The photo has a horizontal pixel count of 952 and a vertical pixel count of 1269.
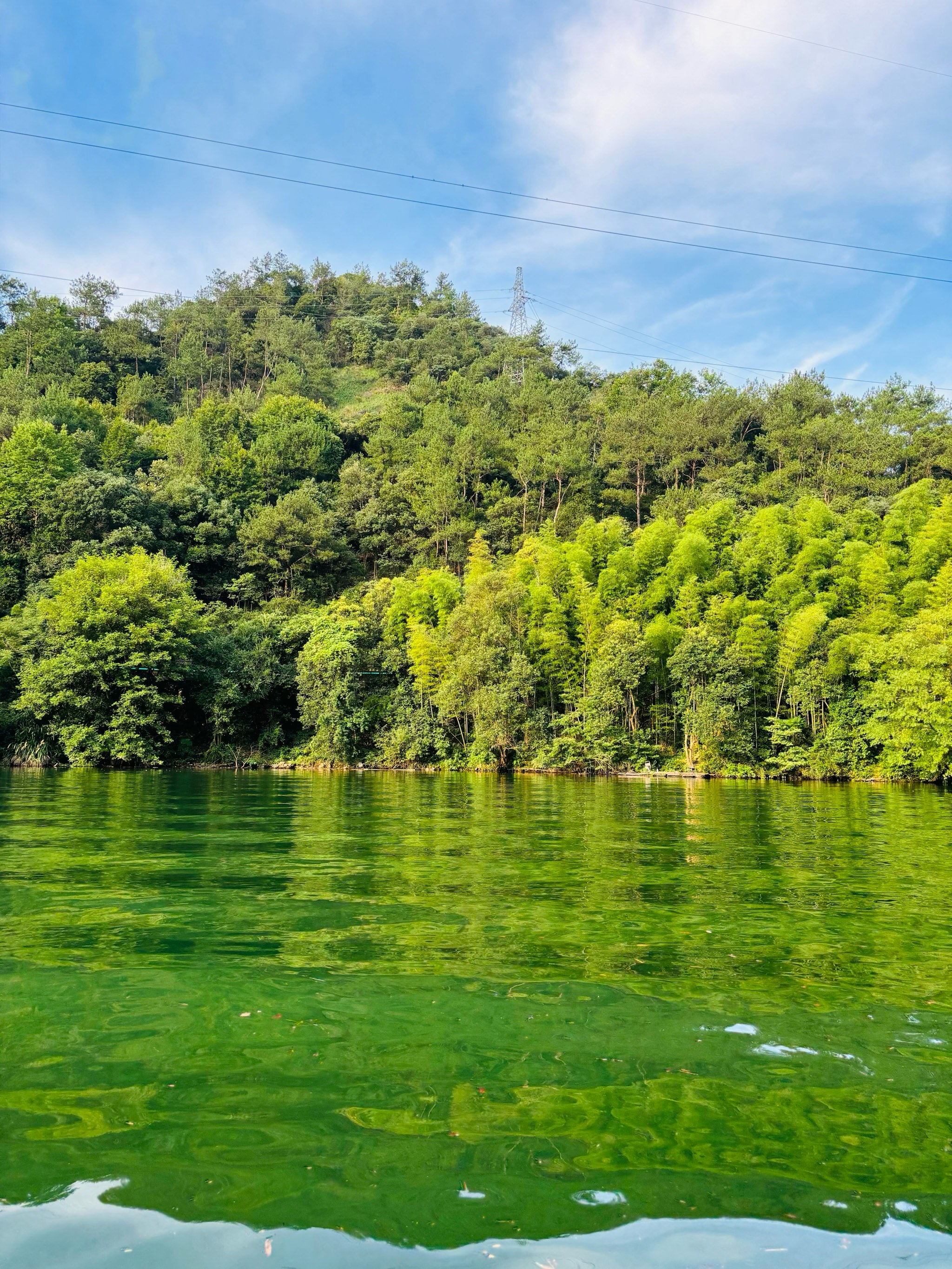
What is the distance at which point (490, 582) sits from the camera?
103 feet

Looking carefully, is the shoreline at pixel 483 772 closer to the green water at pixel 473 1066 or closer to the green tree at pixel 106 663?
the green tree at pixel 106 663

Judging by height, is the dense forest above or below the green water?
above

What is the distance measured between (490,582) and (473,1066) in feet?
93.3

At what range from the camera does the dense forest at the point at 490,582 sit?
28.6 metres

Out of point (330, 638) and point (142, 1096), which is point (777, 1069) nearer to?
point (142, 1096)

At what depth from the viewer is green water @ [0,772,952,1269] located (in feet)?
6.90

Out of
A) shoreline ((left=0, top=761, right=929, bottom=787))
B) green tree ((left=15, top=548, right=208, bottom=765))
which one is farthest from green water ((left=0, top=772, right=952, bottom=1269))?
green tree ((left=15, top=548, right=208, bottom=765))

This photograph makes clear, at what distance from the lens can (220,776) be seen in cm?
2631

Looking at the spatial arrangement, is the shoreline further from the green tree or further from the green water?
the green water

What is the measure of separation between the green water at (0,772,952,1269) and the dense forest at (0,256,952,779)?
71.8 feet

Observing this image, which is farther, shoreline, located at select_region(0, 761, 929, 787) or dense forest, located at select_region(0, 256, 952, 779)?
dense forest, located at select_region(0, 256, 952, 779)

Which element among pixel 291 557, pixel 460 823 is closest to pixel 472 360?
pixel 291 557

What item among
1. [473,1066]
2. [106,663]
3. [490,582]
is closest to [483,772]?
[490,582]

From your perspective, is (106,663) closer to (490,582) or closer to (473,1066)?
(490,582)
